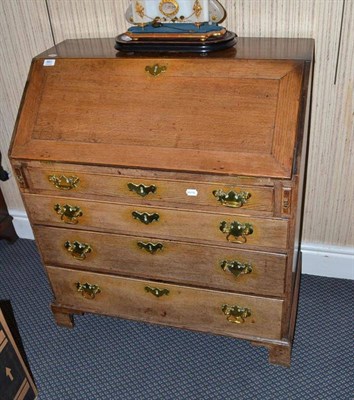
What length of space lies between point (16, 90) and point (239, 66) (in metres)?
1.39

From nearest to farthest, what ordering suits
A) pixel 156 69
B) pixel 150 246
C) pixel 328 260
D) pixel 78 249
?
pixel 156 69 → pixel 150 246 → pixel 78 249 → pixel 328 260

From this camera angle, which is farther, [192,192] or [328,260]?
[328,260]

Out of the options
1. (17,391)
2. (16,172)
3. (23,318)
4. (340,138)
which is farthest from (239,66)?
(23,318)

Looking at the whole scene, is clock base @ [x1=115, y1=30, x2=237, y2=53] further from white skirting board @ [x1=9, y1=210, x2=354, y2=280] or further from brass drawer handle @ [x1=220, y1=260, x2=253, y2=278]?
white skirting board @ [x1=9, y1=210, x2=354, y2=280]

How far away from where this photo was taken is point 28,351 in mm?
2246

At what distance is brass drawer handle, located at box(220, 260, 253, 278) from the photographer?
1.81 metres

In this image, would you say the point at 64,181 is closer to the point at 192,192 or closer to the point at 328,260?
the point at 192,192

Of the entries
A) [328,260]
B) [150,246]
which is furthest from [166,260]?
[328,260]

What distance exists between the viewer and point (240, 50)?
1827mm

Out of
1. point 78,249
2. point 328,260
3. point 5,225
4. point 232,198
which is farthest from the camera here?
point 5,225

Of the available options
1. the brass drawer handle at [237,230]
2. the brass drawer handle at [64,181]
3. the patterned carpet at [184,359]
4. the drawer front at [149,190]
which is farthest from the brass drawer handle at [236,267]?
the brass drawer handle at [64,181]

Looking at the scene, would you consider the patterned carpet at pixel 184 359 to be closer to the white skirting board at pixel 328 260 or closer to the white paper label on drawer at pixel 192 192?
the white skirting board at pixel 328 260

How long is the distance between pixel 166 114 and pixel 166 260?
595 millimetres

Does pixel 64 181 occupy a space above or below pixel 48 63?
below
